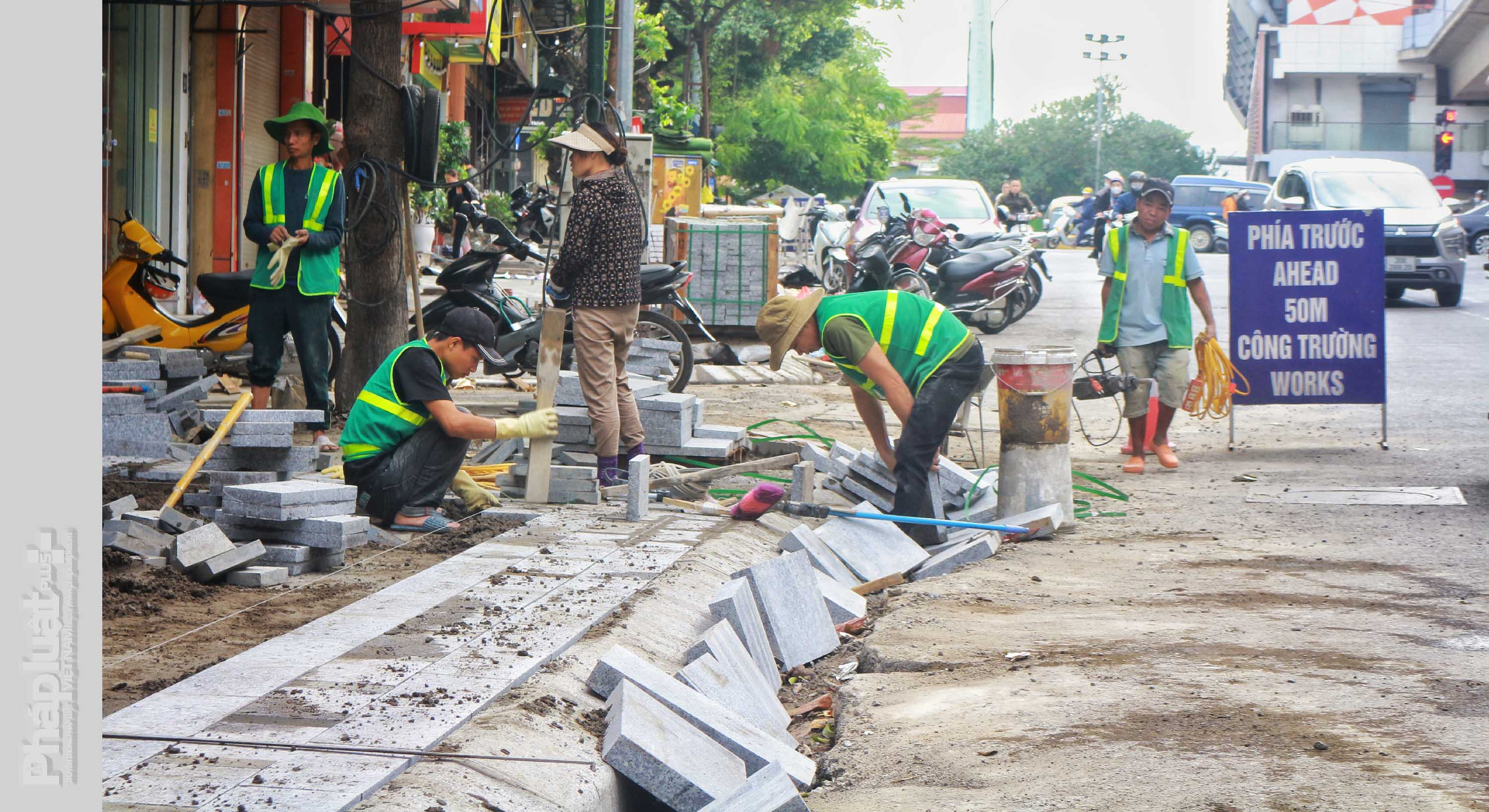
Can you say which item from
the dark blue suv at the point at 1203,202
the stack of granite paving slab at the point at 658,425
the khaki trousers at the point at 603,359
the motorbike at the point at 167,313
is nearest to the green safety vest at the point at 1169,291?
the stack of granite paving slab at the point at 658,425

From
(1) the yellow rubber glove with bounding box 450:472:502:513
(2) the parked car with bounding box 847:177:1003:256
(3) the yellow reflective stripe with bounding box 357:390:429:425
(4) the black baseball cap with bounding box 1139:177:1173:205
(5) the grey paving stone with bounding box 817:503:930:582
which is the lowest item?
(5) the grey paving stone with bounding box 817:503:930:582

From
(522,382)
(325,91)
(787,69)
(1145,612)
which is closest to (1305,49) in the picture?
(787,69)

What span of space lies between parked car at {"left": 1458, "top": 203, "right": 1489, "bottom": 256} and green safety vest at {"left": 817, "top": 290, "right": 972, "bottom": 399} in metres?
24.9

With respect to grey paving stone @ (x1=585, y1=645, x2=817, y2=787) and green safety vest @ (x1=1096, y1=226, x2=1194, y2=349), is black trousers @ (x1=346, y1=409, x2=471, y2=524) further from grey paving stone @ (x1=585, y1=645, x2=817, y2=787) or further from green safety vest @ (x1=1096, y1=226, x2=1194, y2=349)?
green safety vest @ (x1=1096, y1=226, x2=1194, y2=349)

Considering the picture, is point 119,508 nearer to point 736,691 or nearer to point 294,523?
point 294,523

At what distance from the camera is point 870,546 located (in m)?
6.88

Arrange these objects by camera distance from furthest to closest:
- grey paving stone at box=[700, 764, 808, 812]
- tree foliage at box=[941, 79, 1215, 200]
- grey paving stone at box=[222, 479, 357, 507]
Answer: tree foliage at box=[941, 79, 1215, 200]
grey paving stone at box=[222, 479, 357, 507]
grey paving stone at box=[700, 764, 808, 812]

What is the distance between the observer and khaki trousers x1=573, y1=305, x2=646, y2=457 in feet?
25.2

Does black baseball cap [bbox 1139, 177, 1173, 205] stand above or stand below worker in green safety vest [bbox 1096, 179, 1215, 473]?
above

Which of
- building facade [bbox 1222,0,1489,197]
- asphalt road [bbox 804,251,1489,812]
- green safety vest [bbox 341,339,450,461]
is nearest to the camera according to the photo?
asphalt road [bbox 804,251,1489,812]

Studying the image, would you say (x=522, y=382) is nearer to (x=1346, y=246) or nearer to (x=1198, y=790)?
(x=1346, y=246)

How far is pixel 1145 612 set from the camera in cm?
577

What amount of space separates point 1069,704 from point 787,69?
4256 cm

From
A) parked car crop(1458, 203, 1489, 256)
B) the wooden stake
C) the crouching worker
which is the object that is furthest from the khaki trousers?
parked car crop(1458, 203, 1489, 256)
